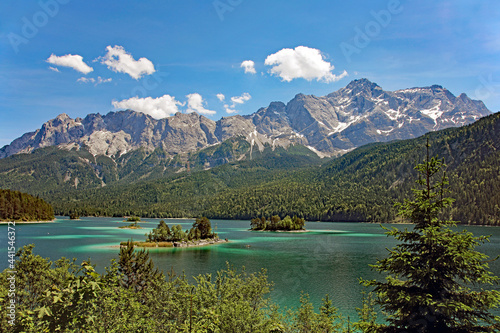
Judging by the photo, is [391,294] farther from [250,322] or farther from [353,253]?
[353,253]

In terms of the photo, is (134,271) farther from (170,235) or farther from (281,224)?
(281,224)

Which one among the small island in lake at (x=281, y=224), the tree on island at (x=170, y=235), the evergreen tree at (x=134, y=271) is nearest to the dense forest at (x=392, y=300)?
the evergreen tree at (x=134, y=271)

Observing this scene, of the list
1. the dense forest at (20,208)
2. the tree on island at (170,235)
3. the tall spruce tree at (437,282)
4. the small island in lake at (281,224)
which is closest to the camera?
the tall spruce tree at (437,282)

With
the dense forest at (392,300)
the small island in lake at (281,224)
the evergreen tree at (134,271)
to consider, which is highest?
the dense forest at (392,300)

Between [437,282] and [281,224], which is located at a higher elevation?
[437,282]

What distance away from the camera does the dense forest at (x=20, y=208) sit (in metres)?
159

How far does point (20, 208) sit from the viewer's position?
168500 mm

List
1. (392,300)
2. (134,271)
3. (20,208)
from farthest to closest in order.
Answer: (20,208) < (134,271) < (392,300)

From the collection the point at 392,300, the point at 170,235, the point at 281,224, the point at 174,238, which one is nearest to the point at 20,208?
the point at 170,235

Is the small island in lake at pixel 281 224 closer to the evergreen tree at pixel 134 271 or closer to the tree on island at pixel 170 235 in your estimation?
the tree on island at pixel 170 235

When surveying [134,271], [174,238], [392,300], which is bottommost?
[174,238]

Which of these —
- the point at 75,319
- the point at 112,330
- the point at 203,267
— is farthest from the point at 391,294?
the point at 203,267

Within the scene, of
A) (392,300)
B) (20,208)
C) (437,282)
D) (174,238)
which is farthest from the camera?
(20,208)

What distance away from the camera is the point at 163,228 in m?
116
